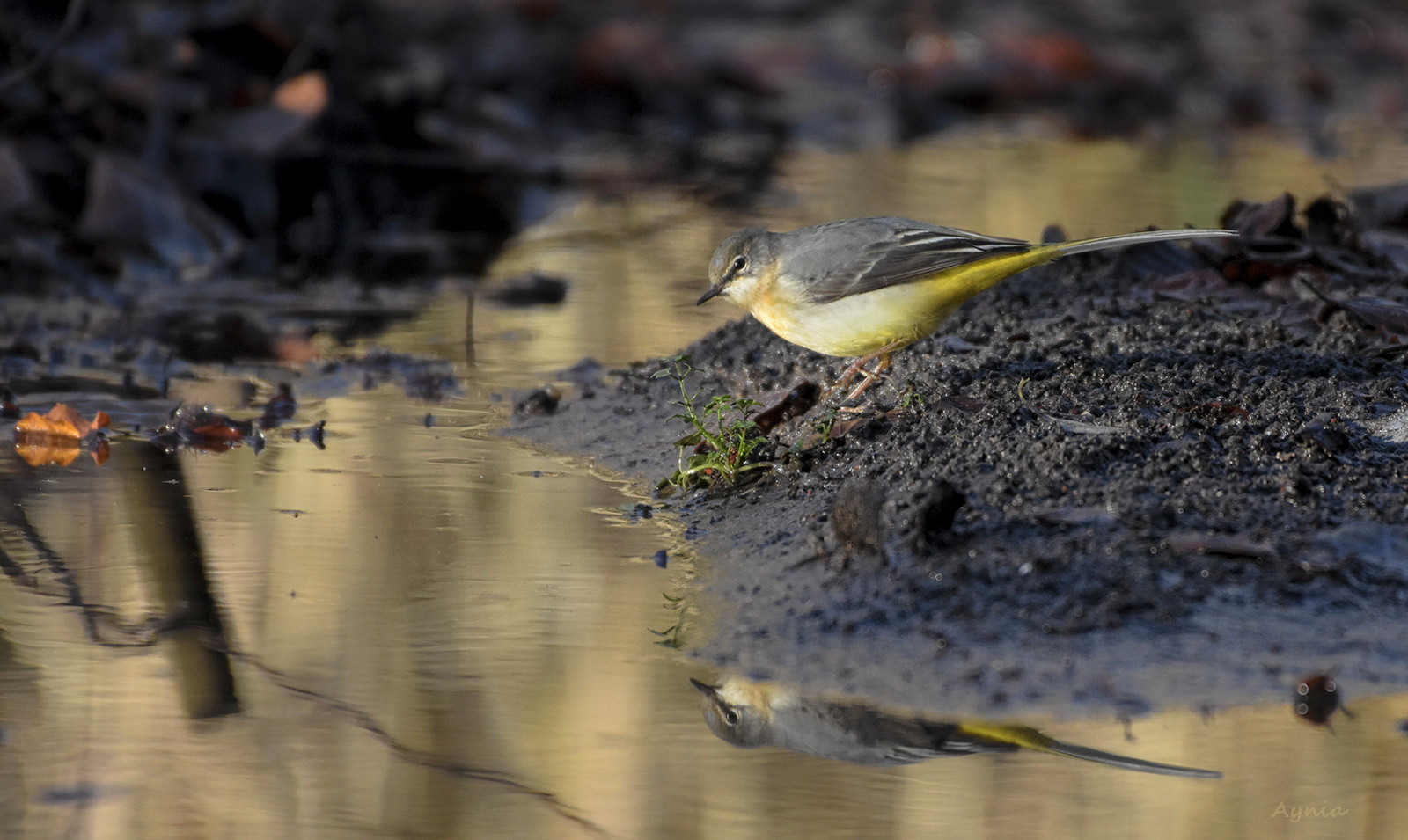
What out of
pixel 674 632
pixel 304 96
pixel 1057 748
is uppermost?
pixel 304 96

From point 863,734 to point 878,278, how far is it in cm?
170

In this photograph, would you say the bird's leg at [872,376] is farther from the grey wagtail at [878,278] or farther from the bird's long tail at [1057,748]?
the bird's long tail at [1057,748]

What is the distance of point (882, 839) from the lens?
2.63 metres

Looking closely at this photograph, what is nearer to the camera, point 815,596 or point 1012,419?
point 815,596

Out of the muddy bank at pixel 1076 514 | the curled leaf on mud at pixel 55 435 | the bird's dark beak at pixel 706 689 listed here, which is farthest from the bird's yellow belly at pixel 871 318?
the curled leaf on mud at pixel 55 435

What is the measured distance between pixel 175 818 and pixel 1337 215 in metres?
4.82

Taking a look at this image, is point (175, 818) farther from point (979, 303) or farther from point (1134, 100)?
point (1134, 100)

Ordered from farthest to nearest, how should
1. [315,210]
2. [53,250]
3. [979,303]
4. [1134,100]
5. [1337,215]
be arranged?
[1134,100]
[315,210]
[53,250]
[1337,215]
[979,303]

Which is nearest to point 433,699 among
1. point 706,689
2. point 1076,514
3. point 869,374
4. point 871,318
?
point 706,689

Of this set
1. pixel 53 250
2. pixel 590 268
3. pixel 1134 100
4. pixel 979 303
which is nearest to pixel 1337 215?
pixel 979 303

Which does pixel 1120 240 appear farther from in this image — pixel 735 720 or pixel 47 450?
pixel 47 450

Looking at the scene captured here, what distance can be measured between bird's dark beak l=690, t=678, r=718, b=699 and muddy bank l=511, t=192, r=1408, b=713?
0.11 meters

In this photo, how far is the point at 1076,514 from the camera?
11.7 ft

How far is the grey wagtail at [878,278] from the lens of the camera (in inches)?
170
